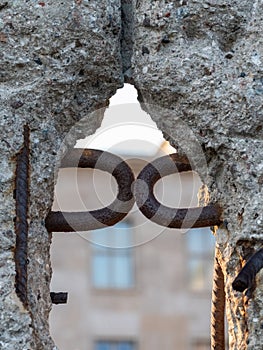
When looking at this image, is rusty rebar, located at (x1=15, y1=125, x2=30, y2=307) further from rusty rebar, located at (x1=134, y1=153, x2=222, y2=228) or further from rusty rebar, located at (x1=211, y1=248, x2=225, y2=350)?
rusty rebar, located at (x1=211, y1=248, x2=225, y2=350)

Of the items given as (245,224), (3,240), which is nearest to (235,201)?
(245,224)

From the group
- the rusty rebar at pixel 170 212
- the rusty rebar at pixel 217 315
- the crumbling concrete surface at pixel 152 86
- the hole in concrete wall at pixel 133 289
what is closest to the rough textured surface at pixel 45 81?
the crumbling concrete surface at pixel 152 86

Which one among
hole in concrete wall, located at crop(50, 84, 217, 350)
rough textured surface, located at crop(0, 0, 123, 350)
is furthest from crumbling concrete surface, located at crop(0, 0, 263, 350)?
hole in concrete wall, located at crop(50, 84, 217, 350)

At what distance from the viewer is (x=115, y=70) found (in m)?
1.98

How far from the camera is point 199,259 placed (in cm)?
1644

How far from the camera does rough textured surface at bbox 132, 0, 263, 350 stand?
1.91 meters

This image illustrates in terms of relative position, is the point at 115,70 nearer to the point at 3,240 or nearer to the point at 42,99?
the point at 42,99

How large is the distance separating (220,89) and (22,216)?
396 millimetres

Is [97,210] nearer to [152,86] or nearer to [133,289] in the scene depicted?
[152,86]

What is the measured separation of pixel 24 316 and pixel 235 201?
41 cm

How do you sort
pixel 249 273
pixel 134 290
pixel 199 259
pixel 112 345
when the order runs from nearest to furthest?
1. pixel 249 273
2. pixel 112 345
3. pixel 134 290
4. pixel 199 259

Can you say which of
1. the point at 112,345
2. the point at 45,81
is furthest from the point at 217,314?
the point at 112,345

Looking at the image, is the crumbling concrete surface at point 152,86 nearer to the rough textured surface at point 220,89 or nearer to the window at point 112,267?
Answer: the rough textured surface at point 220,89

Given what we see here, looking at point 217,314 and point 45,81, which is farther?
point 217,314
